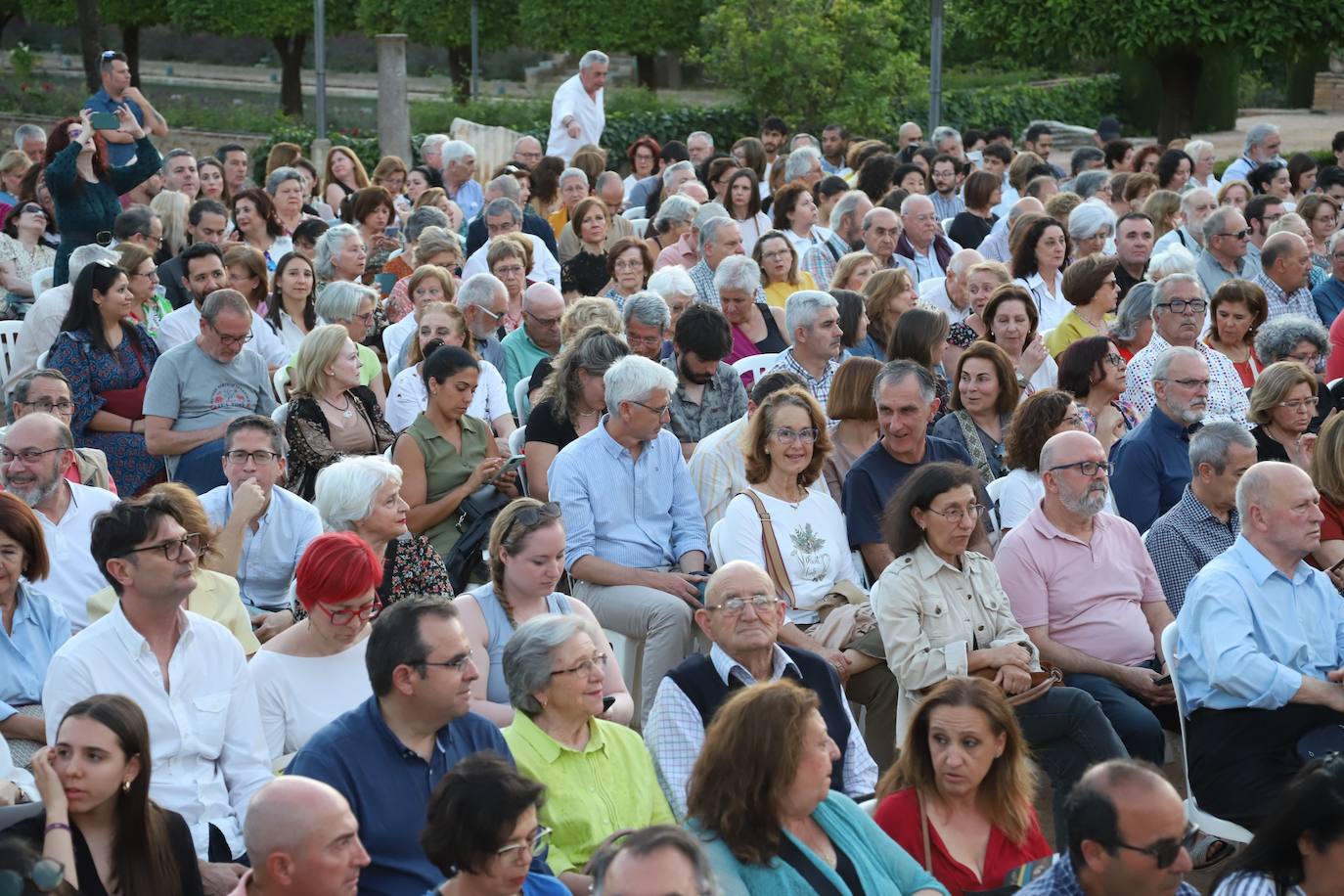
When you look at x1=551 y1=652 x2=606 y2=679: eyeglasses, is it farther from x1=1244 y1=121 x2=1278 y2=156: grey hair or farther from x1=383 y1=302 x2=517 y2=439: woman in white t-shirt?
x1=1244 y1=121 x2=1278 y2=156: grey hair

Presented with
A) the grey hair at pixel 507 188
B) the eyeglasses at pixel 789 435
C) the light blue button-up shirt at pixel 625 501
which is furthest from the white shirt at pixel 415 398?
the grey hair at pixel 507 188

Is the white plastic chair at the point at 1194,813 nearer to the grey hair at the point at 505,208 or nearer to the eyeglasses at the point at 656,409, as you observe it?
the eyeglasses at the point at 656,409

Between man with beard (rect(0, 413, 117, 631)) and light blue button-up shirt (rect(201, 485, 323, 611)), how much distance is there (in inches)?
18.5

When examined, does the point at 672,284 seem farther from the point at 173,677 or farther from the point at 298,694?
the point at 173,677

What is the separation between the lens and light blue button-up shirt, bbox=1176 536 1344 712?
534cm

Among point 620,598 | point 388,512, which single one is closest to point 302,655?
point 388,512

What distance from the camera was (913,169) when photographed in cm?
1370

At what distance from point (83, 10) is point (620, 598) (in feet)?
92.9

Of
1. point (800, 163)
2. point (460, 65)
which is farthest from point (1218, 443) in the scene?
point (460, 65)

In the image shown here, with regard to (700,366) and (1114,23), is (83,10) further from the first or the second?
(700,366)

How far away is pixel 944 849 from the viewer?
4.61 meters

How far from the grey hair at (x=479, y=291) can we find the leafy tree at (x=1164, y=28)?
53.7 feet

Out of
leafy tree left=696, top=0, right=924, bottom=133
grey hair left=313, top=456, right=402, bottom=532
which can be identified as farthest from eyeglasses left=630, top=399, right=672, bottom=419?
leafy tree left=696, top=0, right=924, bottom=133

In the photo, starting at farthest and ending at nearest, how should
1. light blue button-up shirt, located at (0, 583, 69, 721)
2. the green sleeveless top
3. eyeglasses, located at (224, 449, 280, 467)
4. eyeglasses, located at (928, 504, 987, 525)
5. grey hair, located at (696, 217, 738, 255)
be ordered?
grey hair, located at (696, 217, 738, 255) < the green sleeveless top < eyeglasses, located at (224, 449, 280, 467) < eyeglasses, located at (928, 504, 987, 525) < light blue button-up shirt, located at (0, 583, 69, 721)
